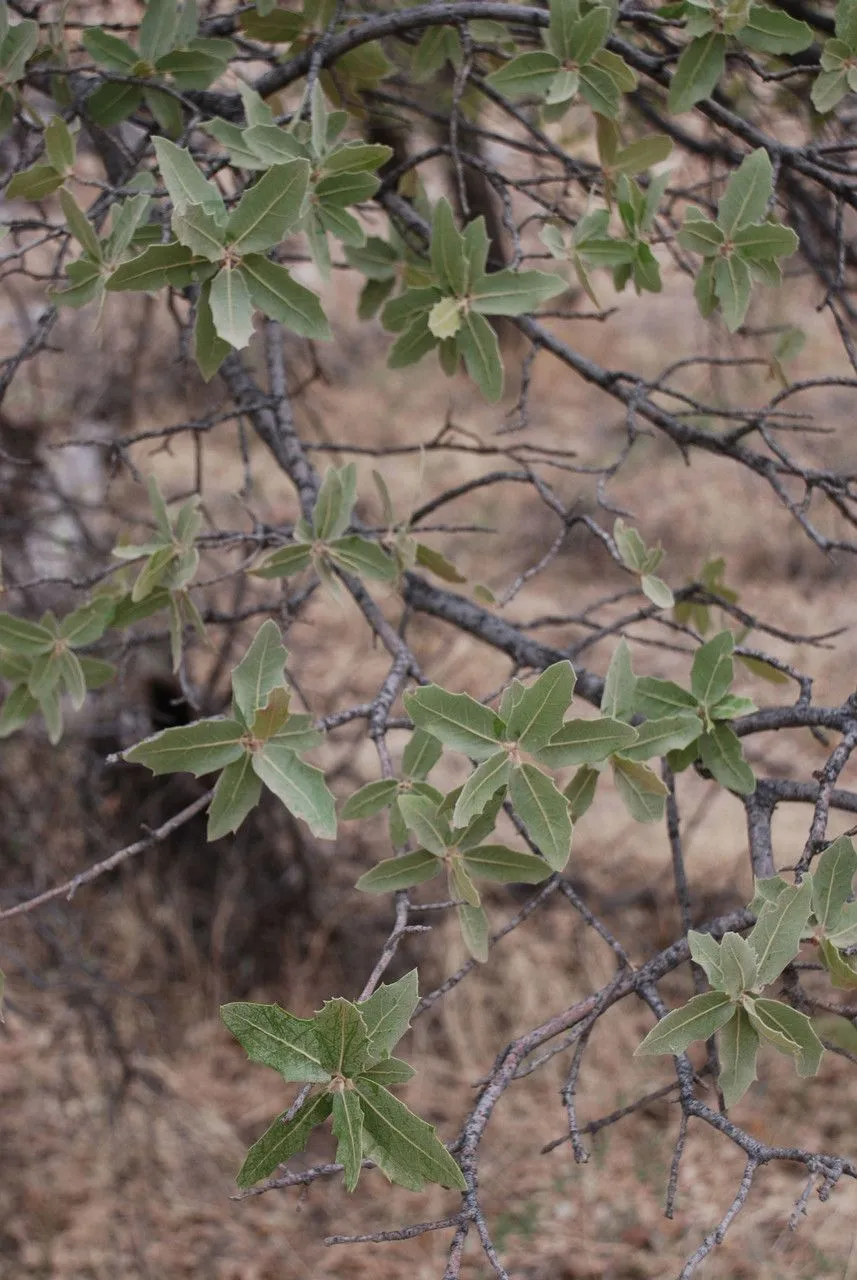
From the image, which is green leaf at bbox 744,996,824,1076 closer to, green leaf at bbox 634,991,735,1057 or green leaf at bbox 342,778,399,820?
green leaf at bbox 634,991,735,1057

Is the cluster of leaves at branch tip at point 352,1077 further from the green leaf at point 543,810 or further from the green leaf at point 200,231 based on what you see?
the green leaf at point 200,231

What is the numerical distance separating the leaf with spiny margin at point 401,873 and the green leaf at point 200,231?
0.51 metres

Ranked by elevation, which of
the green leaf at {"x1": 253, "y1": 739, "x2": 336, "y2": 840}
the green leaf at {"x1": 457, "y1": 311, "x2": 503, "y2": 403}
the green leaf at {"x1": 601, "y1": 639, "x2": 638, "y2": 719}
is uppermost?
the green leaf at {"x1": 457, "y1": 311, "x2": 503, "y2": 403}

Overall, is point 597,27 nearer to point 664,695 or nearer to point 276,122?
point 276,122

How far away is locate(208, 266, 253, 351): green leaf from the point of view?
3.18ft

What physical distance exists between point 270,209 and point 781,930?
0.66 meters

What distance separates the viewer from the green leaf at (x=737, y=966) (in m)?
0.78

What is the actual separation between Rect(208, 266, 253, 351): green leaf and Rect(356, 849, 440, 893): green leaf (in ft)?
1.42

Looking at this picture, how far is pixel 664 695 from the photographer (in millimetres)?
1094

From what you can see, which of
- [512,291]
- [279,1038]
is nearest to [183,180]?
[512,291]

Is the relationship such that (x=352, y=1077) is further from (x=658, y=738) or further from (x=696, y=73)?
(x=696, y=73)

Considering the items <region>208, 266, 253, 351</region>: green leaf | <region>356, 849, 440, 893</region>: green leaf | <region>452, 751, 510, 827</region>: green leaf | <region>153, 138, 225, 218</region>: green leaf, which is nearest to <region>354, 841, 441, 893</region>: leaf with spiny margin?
<region>356, 849, 440, 893</region>: green leaf

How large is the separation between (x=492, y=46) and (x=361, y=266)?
34 cm

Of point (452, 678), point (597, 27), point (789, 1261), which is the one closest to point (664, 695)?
point (597, 27)
